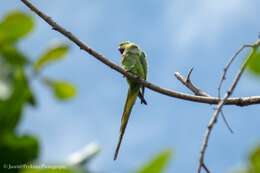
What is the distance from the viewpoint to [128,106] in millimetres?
5660

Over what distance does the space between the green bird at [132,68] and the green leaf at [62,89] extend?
3601 mm

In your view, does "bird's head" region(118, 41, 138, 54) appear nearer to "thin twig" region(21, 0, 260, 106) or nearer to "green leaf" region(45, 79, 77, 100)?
"thin twig" region(21, 0, 260, 106)

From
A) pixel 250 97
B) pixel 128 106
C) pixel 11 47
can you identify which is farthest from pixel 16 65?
pixel 128 106

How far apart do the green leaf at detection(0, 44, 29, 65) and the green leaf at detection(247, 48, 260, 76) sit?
55cm

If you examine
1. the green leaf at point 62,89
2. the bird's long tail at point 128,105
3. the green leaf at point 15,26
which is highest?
the green leaf at point 15,26

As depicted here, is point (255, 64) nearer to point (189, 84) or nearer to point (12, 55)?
point (12, 55)

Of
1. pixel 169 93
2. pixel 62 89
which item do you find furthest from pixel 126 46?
pixel 62 89

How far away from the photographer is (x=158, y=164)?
126cm

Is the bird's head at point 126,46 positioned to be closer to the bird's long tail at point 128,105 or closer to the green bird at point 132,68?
the green bird at point 132,68

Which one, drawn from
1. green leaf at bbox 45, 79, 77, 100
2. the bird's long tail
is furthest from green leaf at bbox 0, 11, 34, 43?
the bird's long tail

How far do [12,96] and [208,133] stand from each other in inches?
43.3

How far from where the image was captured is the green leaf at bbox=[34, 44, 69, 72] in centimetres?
156

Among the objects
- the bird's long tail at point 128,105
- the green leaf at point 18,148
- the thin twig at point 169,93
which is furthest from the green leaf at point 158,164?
the bird's long tail at point 128,105

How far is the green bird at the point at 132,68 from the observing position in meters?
5.60
